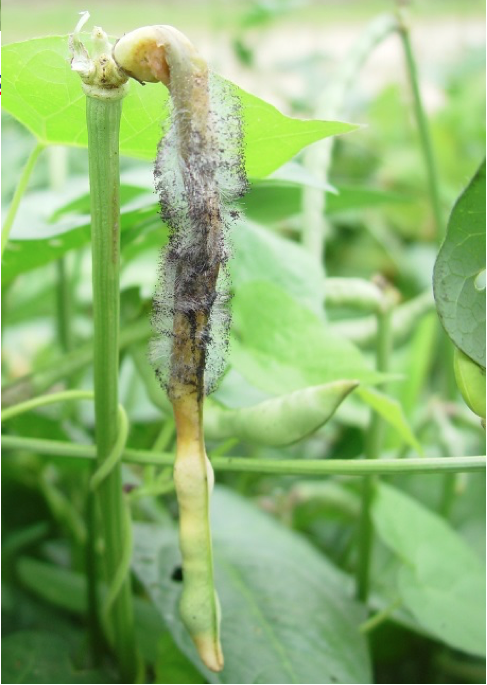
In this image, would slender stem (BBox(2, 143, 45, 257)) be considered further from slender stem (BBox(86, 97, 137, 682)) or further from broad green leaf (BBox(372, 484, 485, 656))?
broad green leaf (BBox(372, 484, 485, 656))

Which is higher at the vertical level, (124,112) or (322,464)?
(124,112)

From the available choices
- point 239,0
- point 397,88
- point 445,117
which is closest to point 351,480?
point 445,117

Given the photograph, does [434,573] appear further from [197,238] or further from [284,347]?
[197,238]

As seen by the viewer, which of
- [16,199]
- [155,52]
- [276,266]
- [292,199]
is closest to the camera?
[155,52]

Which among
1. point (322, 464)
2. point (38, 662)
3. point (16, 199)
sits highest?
point (16, 199)

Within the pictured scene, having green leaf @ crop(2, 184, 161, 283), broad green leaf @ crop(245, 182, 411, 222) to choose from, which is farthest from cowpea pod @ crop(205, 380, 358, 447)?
broad green leaf @ crop(245, 182, 411, 222)

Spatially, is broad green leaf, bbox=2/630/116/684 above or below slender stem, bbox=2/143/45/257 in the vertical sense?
below

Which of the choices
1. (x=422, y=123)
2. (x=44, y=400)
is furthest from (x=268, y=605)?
(x=422, y=123)

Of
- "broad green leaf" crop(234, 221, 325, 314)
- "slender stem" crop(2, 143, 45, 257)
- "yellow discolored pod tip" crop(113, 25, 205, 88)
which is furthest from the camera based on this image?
"broad green leaf" crop(234, 221, 325, 314)
